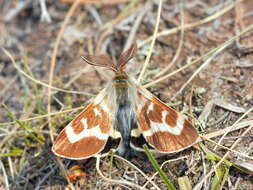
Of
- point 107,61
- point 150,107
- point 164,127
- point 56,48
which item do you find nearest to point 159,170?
point 164,127

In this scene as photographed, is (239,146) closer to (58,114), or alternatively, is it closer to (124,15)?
(58,114)

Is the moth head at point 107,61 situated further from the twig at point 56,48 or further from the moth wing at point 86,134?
the twig at point 56,48

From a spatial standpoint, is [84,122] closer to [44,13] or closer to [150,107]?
[150,107]

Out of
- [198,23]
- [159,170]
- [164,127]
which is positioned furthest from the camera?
[198,23]

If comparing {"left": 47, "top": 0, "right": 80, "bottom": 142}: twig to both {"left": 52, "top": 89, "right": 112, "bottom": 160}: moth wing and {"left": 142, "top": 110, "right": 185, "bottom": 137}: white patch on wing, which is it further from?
{"left": 142, "top": 110, "right": 185, "bottom": 137}: white patch on wing

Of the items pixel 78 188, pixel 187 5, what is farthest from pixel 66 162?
pixel 187 5

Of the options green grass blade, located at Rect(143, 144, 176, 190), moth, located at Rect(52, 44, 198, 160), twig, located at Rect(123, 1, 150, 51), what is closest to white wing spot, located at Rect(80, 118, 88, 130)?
moth, located at Rect(52, 44, 198, 160)
